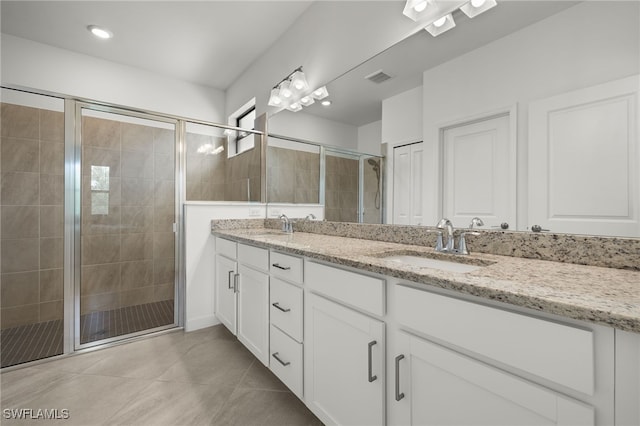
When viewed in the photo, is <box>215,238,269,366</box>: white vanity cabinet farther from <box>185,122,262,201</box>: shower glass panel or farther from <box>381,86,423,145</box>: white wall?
<box>381,86,423,145</box>: white wall

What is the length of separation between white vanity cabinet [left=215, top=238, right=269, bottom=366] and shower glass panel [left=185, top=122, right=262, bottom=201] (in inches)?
21.9

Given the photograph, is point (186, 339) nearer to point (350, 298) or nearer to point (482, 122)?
point (350, 298)

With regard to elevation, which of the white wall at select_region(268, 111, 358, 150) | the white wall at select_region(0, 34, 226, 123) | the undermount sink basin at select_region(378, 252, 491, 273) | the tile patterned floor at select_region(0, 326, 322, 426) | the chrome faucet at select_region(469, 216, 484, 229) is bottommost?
the tile patterned floor at select_region(0, 326, 322, 426)

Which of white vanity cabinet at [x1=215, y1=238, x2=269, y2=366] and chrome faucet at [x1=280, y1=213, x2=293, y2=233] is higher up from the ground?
chrome faucet at [x1=280, y1=213, x2=293, y2=233]

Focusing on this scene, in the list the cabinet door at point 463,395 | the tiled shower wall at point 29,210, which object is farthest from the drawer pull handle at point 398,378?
the tiled shower wall at point 29,210

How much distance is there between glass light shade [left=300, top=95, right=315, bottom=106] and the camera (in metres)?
2.26

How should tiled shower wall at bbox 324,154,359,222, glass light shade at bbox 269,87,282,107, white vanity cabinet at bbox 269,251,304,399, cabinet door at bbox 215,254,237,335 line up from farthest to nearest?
glass light shade at bbox 269,87,282,107 < cabinet door at bbox 215,254,237,335 < tiled shower wall at bbox 324,154,359,222 < white vanity cabinet at bbox 269,251,304,399

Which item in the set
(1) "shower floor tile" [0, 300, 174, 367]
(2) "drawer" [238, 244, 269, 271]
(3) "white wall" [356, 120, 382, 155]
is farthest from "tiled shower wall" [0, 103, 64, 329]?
(3) "white wall" [356, 120, 382, 155]

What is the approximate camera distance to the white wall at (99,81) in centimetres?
252

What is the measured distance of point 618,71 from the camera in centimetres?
86

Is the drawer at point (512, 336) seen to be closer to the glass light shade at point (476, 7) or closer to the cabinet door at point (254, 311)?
the cabinet door at point (254, 311)

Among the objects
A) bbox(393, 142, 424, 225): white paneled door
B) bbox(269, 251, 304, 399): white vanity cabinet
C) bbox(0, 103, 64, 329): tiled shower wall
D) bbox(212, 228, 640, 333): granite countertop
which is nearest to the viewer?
bbox(212, 228, 640, 333): granite countertop

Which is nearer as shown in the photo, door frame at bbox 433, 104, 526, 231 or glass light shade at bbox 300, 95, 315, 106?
door frame at bbox 433, 104, 526, 231

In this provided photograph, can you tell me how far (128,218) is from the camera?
240 centimetres
